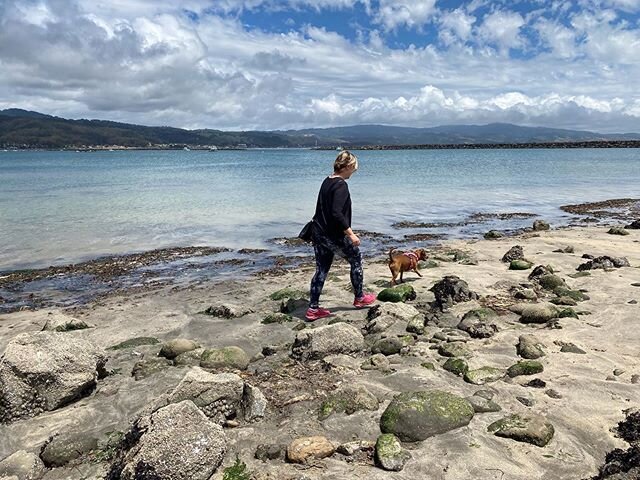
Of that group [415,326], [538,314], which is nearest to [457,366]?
[415,326]

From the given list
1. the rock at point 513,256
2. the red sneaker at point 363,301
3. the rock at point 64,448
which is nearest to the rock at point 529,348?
the red sneaker at point 363,301

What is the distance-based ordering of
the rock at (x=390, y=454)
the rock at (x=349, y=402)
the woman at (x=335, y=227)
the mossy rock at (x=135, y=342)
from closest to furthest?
1. the rock at (x=390, y=454)
2. the rock at (x=349, y=402)
3. the woman at (x=335, y=227)
4. the mossy rock at (x=135, y=342)

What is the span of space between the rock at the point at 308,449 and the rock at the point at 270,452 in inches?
3.7

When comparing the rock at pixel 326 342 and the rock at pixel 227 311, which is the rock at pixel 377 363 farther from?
the rock at pixel 227 311

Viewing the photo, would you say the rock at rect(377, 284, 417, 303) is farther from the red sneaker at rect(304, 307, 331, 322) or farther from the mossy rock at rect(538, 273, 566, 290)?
the mossy rock at rect(538, 273, 566, 290)

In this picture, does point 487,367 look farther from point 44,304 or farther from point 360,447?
A: point 44,304

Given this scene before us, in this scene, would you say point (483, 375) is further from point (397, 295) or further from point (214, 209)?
point (214, 209)

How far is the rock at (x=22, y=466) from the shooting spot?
5.04 m

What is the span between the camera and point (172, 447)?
14.9 feet

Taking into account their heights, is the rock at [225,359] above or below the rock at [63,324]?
above

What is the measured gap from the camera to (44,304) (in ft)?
41.4

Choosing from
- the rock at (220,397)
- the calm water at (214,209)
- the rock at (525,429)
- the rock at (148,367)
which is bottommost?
the calm water at (214,209)

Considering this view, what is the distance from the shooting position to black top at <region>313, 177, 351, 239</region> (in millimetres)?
8531

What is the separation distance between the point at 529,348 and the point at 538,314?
5.47ft
